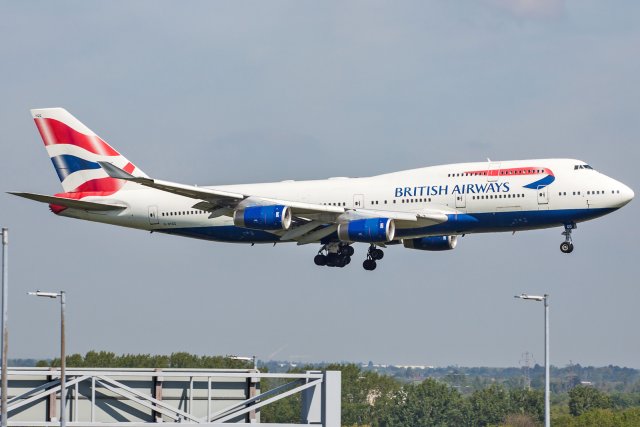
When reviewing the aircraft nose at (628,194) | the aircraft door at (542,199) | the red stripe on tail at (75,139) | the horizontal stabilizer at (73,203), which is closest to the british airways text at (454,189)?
the aircraft door at (542,199)

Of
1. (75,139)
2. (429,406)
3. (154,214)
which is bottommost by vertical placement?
(429,406)

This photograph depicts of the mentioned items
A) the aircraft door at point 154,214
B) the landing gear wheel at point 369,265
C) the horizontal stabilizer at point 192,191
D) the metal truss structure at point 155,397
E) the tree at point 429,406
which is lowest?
the tree at point 429,406

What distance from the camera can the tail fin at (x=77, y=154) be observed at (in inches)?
3317

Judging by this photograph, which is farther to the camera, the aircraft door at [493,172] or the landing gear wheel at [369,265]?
the landing gear wheel at [369,265]

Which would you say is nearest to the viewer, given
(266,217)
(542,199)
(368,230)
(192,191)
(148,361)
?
(542,199)

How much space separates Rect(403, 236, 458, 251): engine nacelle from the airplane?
87 millimetres

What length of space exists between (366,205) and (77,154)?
22.4 m

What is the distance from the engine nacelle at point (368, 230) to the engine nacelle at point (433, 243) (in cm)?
852

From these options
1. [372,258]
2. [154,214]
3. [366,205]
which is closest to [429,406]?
[372,258]

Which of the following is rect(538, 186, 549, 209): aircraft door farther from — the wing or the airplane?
the wing

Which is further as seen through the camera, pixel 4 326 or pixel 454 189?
pixel 454 189

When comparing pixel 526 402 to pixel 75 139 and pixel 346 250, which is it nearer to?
pixel 346 250

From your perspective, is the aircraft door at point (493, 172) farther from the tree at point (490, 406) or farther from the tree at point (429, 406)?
the tree at point (429, 406)

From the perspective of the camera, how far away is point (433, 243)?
82.2m
